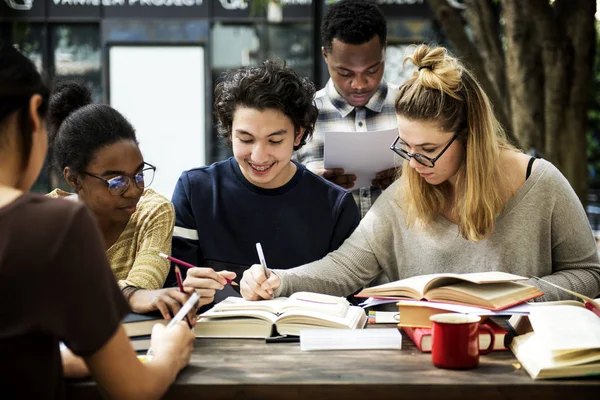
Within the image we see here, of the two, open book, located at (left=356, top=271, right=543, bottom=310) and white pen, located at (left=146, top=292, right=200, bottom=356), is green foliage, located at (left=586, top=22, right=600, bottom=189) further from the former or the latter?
white pen, located at (left=146, top=292, right=200, bottom=356)

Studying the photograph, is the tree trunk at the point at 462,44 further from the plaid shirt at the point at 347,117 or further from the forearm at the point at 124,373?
the forearm at the point at 124,373

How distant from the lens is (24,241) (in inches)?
57.0

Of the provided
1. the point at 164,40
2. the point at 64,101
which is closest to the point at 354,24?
the point at 64,101

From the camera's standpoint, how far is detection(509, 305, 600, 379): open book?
6.15ft

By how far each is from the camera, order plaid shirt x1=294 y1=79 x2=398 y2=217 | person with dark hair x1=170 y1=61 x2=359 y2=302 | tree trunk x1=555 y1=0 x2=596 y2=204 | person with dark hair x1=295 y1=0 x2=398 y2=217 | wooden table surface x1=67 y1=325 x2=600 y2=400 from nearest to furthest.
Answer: wooden table surface x1=67 y1=325 x2=600 y2=400, person with dark hair x1=170 y1=61 x2=359 y2=302, person with dark hair x1=295 y1=0 x2=398 y2=217, plaid shirt x1=294 y1=79 x2=398 y2=217, tree trunk x1=555 y1=0 x2=596 y2=204

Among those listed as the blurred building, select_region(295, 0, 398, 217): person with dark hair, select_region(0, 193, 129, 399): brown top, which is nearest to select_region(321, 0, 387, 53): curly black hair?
select_region(295, 0, 398, 217): person with dark hair

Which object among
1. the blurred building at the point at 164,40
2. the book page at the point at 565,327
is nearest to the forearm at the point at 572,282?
the book page at the point at 565,327

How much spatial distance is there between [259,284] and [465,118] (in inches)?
37.6

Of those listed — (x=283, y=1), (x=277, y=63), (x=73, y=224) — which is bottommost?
(x=73, y=224)

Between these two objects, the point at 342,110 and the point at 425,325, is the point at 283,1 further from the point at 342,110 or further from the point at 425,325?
the point at 425,325

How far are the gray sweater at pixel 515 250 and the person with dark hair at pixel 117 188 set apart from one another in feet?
1.59

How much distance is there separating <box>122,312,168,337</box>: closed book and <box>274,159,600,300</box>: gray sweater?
60 cm

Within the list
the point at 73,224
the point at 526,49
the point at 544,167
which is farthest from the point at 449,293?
the point at 526,49

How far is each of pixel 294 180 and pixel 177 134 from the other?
25.3ft
